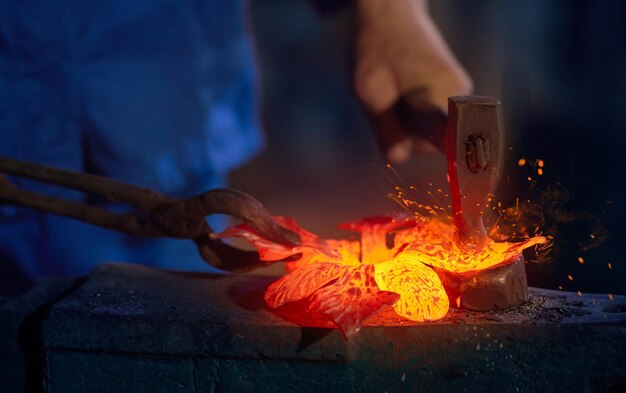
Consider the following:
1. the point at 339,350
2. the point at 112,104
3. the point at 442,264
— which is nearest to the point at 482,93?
the point at 112,104

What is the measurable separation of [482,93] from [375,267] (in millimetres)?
5230

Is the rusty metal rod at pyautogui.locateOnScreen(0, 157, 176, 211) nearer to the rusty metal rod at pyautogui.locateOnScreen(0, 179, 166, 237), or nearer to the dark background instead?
the rusty metal rod at pyautogui.locateOnScreen(0, 179, 166, 237)

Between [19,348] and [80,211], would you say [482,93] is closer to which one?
[80,211]

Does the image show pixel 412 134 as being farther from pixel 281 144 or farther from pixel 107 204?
pixel 281 144

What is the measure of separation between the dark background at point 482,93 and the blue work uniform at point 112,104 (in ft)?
7.59

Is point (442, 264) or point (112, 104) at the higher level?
point (112, 104)

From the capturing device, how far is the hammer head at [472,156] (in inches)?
61.7

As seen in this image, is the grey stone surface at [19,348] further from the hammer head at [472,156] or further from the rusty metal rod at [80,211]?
the hammer head at [472,156]

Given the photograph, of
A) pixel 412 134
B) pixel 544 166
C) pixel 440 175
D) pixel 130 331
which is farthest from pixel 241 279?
pixel 440 175

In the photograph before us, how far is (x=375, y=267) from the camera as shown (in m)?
1.68

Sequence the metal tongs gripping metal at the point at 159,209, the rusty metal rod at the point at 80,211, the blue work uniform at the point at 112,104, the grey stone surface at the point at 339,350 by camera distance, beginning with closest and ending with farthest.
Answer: the grey stone surface at the point at 339,350 < the metal tongs gripping metal at the point at 159,209 < the rusty metal rod at the point at 80,211 < the blue work uniform at the point at 112,104

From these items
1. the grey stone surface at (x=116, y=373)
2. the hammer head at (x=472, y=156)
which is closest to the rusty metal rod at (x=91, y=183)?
the grey stone surface at (x=116, y=373)

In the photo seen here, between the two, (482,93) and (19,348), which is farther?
(482,93)

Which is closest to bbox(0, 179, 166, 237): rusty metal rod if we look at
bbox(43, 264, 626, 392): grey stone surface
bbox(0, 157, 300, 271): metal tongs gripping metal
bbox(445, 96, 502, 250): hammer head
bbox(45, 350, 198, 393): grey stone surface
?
bbox(0, 157, 300, 271): metal tongs gripping metal
